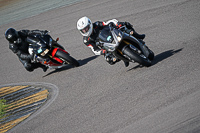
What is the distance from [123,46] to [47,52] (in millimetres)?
2846

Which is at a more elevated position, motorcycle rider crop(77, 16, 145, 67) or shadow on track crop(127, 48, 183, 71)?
motorcycle rider crop(77, 16, 145, 67)

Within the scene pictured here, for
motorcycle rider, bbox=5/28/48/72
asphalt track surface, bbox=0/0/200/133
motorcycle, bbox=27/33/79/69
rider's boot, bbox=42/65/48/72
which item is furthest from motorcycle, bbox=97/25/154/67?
rider's boot, bbox=42/65/48/72

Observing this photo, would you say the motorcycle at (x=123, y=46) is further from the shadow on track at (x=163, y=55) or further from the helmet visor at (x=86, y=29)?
the helmet visor at (x=86, y=29)

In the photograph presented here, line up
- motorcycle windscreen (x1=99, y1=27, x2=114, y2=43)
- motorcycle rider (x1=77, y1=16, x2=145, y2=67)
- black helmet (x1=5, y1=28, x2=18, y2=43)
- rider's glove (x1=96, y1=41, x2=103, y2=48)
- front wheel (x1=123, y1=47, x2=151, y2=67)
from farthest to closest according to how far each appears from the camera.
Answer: black helmet (x1=5, y1=28, x2=18, y2=43), motorcycle rider (x1=77, y1=16, x2=145, y2=67), rider's glove (x1=96, y1=41, x2=103, y2=48), motorcycle windscreen (x1=99, y1=27, x2=114, y2=43), front wheel (x1=123, y1=47, x2=151, y2=67)

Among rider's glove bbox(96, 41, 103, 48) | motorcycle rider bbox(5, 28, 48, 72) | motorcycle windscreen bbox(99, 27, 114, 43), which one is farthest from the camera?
motorcycle rider bbox(5, 28, 48, 72)

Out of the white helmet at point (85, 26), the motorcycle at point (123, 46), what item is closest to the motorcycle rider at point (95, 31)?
the white helmet at point (85, 26)

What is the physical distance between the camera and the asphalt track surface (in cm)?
622

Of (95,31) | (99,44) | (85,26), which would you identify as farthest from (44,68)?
(99,44)

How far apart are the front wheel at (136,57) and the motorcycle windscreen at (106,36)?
0.46 meters

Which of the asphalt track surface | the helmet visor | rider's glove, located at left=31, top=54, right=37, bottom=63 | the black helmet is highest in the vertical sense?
the black helmet

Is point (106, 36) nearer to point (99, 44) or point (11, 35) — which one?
point (99, 44)

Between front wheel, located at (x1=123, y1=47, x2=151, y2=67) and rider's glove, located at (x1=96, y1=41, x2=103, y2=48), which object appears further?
rider's glove, located at (x1=96, y1=41, x2=103, y2=48)

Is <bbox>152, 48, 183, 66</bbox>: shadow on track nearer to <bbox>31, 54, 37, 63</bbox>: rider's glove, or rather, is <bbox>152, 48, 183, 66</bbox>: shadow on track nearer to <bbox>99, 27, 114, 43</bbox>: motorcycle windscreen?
<bbox>99, 27, 114, 43</bbox>: motorcycle windscreen

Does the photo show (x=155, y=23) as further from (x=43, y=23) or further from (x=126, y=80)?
(x=43, y=23)
